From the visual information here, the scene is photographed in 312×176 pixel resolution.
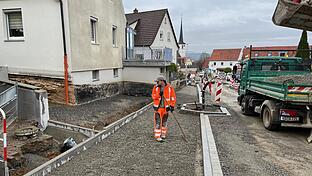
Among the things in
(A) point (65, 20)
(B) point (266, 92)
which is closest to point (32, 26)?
(A) point (65, 20)

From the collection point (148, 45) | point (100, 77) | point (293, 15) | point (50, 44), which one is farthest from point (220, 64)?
point (293, 15)

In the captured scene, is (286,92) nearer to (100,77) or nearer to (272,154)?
(272,154)

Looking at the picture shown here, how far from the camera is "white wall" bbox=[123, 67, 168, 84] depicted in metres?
16.0

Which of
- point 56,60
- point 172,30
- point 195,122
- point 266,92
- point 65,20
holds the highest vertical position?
point 172,30

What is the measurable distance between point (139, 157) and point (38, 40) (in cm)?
802

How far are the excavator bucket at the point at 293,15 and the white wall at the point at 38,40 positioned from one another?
8598 millimetres

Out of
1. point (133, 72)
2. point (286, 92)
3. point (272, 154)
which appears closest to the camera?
point (272, 154)

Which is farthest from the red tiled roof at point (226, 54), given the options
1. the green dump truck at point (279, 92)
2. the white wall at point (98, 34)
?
the green dump truck at point (279, 92)

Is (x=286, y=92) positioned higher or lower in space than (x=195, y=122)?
higher

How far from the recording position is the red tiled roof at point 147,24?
2659 centimetres

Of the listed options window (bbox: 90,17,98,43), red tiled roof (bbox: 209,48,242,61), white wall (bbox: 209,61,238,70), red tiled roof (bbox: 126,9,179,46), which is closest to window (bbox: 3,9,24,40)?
window (bbox: 90,17,98,43)

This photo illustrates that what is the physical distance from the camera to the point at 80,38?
10.7 m

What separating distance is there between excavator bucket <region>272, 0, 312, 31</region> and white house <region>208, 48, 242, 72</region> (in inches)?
2604

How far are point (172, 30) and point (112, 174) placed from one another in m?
31.3
